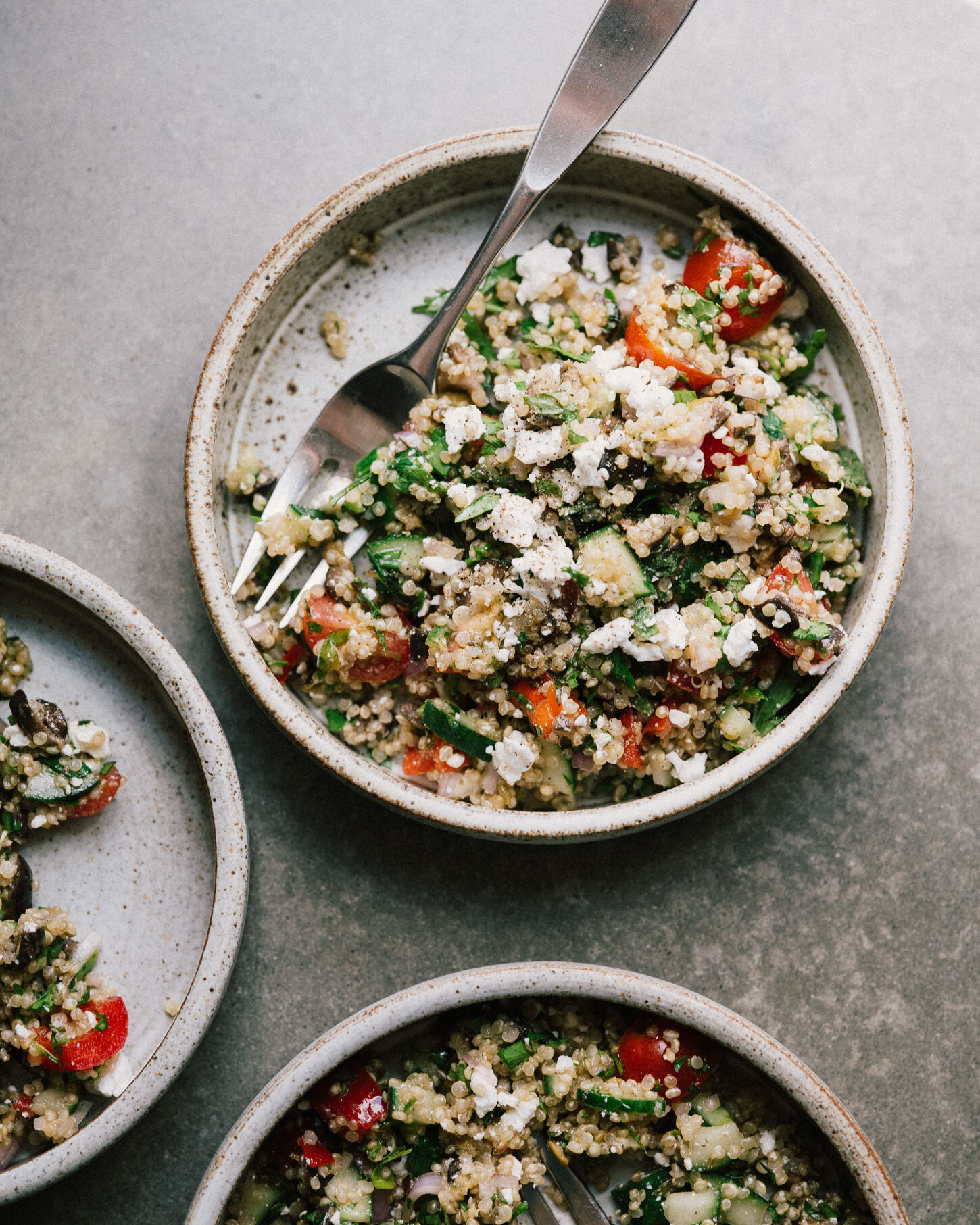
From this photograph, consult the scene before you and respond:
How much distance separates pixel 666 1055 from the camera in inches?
65.7

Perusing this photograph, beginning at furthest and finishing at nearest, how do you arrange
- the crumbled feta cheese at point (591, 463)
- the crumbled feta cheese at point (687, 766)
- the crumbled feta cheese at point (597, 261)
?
the crumbled feta cheese at point (597, 261) → the crumbled feta cheese at point (687, 766) → the crumbled feta cheese at point (591, 463)

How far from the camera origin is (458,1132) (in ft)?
5.37

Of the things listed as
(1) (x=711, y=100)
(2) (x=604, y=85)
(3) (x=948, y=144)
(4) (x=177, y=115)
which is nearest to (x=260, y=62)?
(4) (x=177, y=115)

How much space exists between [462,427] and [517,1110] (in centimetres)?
124

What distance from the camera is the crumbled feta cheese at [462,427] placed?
1626 millimetres

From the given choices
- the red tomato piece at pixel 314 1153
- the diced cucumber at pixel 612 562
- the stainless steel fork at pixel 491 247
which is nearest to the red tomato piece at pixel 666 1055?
the red tomato piece at pixel 314 1153

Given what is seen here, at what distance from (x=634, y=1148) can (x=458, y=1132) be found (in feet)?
1.09

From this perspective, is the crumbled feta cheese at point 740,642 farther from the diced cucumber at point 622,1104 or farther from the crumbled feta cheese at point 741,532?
the diced cucumber at point 622,1104

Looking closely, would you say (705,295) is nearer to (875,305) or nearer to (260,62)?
(875,305)

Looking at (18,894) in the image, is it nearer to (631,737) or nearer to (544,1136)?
(544,1136)

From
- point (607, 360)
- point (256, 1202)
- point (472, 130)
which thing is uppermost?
point (472, 130)

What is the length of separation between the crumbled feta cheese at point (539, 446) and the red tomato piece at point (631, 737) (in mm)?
492

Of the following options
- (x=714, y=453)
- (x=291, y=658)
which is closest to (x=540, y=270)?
(x=714, y=453)

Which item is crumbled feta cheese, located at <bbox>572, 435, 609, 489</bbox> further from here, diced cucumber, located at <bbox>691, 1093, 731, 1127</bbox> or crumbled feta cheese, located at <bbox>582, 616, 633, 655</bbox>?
diced cucumber, located at <bbox>691, 1093, 731, 1127</bbox>
